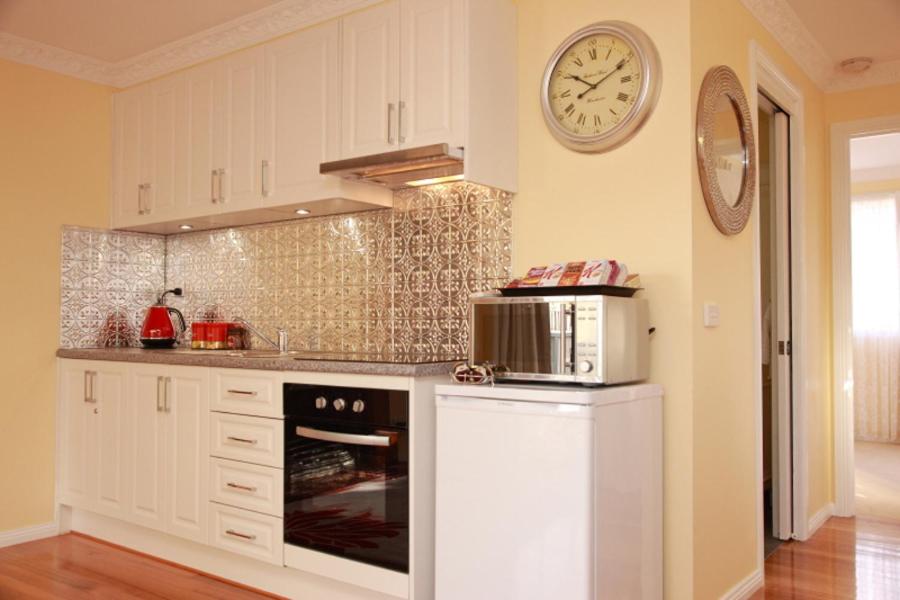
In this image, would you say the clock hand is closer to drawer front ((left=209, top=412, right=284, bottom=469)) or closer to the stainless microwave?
the stainless microwave

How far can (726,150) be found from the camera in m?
2.72

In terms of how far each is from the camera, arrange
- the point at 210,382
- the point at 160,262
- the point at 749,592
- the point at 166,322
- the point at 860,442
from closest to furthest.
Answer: the point at 749,592, the point at 210,382, the point at 166,322, the point at 160,262, the point at 860,442

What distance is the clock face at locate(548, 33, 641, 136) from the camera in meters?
2.55

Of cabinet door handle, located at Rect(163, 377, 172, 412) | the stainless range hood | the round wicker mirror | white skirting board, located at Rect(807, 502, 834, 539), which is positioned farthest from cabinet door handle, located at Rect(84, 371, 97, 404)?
white skirting board, located at Rect(807, 502, 834, 539)

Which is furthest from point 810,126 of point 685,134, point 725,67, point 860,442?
point 860,442

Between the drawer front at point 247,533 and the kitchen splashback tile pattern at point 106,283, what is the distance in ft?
5.04

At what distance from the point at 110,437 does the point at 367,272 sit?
1.54m

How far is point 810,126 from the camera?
12.9 feet

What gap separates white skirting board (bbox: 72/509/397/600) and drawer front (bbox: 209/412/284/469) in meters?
0.45

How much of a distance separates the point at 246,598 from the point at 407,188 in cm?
188

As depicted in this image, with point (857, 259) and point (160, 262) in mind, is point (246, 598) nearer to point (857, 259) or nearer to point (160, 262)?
point (160, 262)

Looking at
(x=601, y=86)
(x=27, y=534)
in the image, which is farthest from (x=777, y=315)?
(x=27, y=534)

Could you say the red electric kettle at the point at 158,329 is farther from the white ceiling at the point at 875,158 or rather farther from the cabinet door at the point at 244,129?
the white ceiling at the point at 875,158

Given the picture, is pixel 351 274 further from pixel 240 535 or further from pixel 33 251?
pixel 33 251
